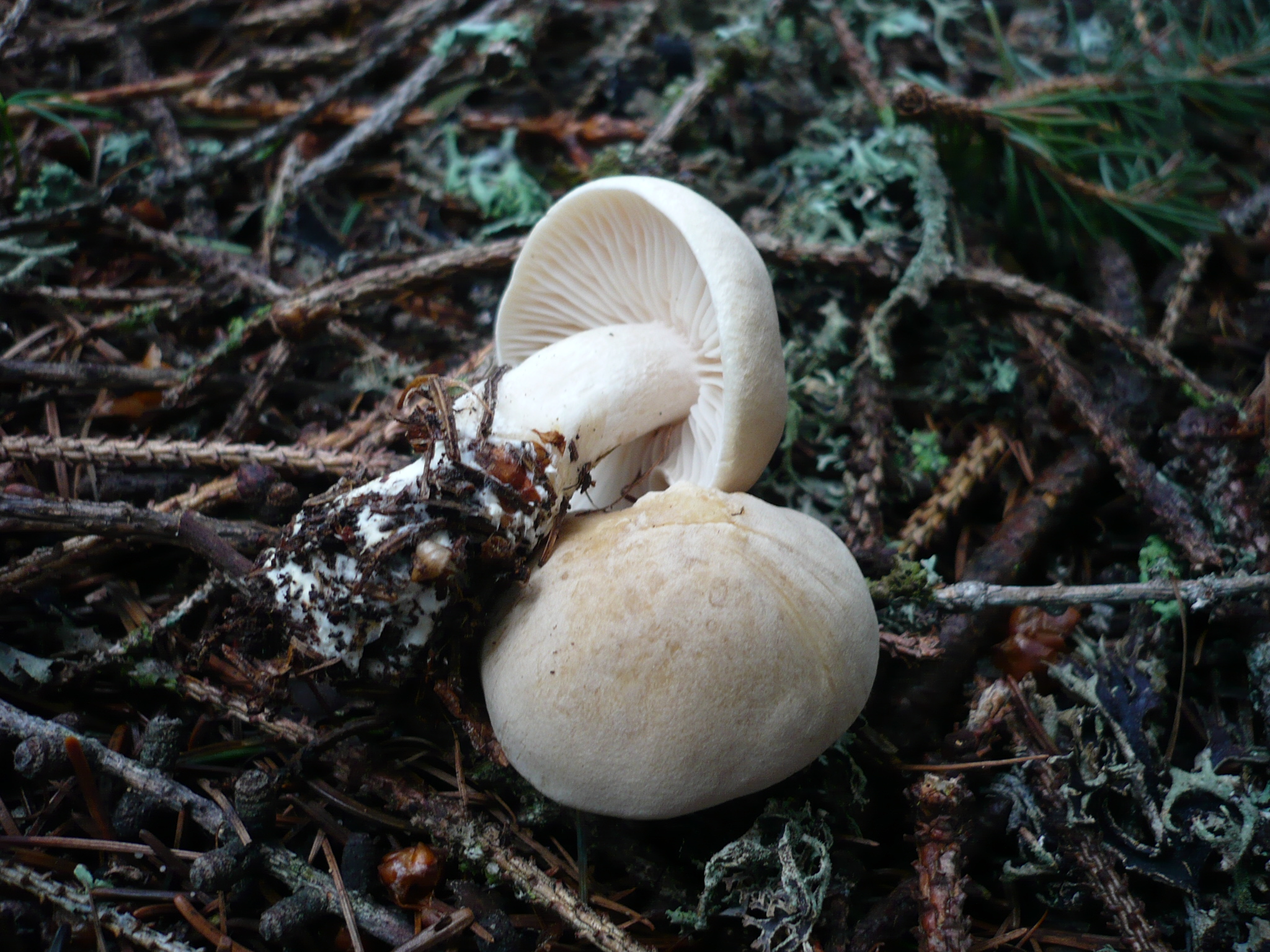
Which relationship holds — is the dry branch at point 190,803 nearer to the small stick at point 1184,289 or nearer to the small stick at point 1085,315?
the small stick at point 1085,315

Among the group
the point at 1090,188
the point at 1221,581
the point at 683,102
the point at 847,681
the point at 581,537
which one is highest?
the point at 683,102

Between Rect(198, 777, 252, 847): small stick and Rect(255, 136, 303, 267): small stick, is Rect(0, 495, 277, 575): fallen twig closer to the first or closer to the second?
Rect(198, 777, 252, 847): small stick

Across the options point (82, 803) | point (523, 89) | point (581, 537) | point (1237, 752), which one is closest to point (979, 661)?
point (1237, 752)

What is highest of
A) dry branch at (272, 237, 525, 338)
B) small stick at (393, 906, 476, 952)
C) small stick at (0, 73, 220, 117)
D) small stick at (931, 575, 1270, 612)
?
small stick at (0, 73, 220, 117)

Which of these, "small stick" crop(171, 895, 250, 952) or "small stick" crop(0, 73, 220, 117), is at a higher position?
"small stick" crop(0, 73, 220, 117)

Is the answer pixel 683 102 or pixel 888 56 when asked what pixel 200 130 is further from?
pixel 888 56

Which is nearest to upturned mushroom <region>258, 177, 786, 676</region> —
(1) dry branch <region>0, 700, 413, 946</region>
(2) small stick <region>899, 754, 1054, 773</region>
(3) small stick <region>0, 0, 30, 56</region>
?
(1) dry branch <region>0, 700, 413, 946</region>
